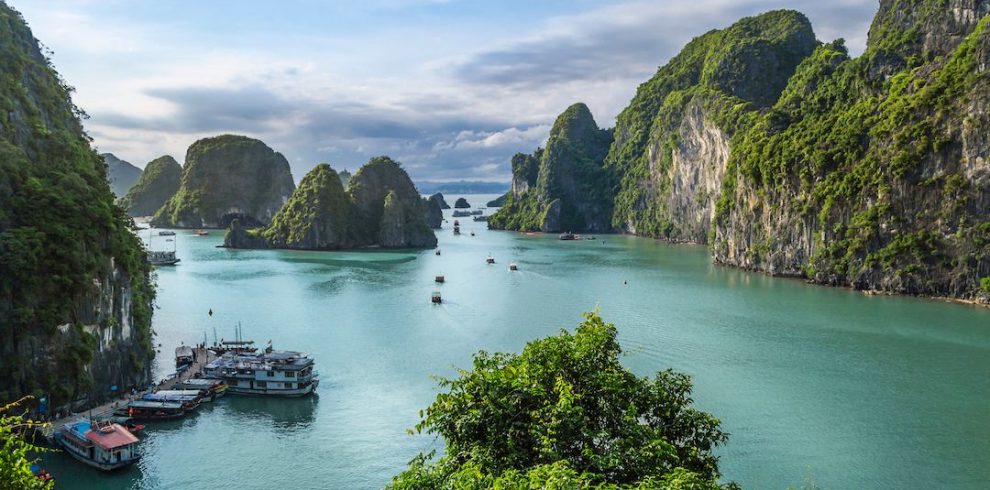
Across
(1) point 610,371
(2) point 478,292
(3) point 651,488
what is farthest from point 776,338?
(3) point 651,488

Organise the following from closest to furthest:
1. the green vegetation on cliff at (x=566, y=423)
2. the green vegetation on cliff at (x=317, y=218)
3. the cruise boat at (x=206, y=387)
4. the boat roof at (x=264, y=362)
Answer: the green vegetation on cliff at (x=566, y=423) < the cruise boat at (x=206, y=387) < the boat roof at (x=264, y=362) < the green vegetation on cliff at (x=317, y=218)

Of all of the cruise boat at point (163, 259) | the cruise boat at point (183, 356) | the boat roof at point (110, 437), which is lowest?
the boat roof at point (110, 437)

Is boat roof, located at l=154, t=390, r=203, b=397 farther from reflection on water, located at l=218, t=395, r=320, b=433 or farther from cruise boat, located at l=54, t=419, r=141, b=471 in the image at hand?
cruise boat, located at l=54, t=419, r=141, b=471

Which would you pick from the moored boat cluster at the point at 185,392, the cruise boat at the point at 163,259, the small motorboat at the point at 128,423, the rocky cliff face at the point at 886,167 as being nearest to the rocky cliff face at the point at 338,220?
the cruise boat at the point at 163,259

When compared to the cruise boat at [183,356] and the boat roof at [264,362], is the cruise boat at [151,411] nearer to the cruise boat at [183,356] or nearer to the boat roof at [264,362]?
the boat roof at [264,362]

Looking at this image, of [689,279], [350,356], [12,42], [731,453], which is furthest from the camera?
[689,279]

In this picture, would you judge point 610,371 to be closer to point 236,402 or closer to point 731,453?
point 731,453

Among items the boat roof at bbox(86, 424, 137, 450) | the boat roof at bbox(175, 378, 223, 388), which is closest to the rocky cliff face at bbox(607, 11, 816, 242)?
the boat roof at bbox(175, 378, 223, 388)
